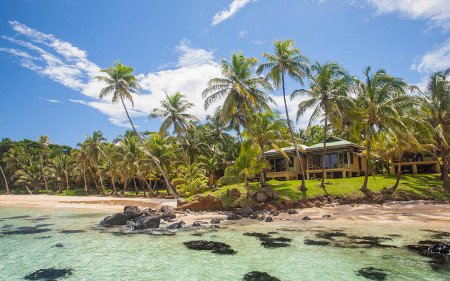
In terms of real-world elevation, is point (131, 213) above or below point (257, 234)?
above

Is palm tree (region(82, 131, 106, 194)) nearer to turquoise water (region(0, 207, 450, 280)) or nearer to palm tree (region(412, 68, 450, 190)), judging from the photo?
turquoise water (region(0, 207, 450, 280))

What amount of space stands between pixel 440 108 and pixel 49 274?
3175 centimetres

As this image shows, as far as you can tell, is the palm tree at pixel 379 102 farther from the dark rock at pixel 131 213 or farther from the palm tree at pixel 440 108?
the dark rock at pixel 131 213

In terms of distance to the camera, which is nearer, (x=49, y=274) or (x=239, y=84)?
(x=49, y=274)

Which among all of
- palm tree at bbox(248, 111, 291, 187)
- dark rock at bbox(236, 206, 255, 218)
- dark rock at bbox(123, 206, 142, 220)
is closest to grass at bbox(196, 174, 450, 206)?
dark rock at bbox(236, 206, 255, 218)

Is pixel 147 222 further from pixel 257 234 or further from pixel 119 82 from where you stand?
pixel 119 82

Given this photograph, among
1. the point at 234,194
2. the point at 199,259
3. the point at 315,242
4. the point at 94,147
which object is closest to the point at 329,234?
the point at 315,242

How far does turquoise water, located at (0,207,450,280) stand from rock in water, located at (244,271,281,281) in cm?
25

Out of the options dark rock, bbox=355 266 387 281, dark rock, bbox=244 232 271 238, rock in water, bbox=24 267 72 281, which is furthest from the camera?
dark rock, bbox=244 232 271 238

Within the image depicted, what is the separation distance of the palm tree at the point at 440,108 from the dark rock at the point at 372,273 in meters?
22.2

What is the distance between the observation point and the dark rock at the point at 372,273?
9531mm

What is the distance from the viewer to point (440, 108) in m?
28.5

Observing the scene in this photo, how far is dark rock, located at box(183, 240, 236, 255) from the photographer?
517 inches

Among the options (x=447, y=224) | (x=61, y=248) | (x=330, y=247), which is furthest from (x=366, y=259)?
(x=61, y=248)
